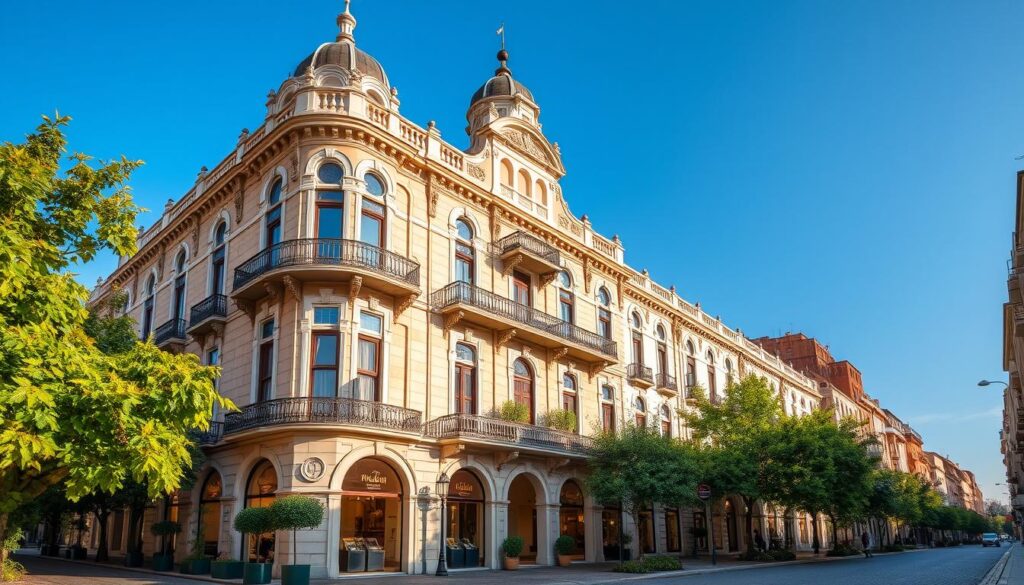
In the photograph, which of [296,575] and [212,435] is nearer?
[296,575]

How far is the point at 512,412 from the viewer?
27.0 metres

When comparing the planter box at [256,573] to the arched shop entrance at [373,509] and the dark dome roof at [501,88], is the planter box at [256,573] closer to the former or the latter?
the arched shop entrance at [373,509]

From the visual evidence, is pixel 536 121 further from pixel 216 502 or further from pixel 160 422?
pixel 160 422

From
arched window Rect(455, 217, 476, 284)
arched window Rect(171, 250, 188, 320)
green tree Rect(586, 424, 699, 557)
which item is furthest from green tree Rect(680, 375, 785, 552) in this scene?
arched window Rect(171, 250, 188, 320)

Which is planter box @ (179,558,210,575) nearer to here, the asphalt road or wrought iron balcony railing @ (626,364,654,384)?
the asphalt road

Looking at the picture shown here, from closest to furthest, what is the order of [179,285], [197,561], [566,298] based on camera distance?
[197,561]
[179,285]
[566,298]

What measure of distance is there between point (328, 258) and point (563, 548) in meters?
13.8

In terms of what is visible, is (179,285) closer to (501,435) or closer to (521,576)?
(501,435)

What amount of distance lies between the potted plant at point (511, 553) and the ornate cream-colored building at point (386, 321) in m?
0.35

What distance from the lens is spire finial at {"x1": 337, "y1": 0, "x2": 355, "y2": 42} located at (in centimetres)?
2939

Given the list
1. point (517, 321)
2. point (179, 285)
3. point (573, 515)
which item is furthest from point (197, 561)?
point (573, 515)

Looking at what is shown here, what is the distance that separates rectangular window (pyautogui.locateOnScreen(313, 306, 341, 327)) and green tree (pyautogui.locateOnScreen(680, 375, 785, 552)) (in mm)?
16256

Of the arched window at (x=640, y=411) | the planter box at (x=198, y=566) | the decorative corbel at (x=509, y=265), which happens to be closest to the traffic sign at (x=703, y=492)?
the arched window at (x=640, y=411)

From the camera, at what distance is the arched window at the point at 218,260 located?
28.2 metres
